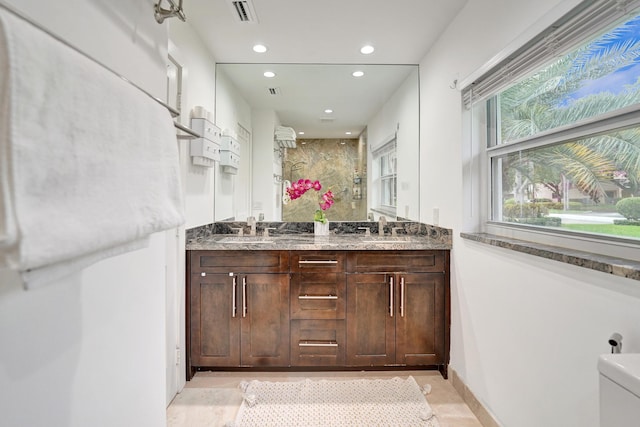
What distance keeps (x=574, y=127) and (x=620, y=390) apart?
1.01m

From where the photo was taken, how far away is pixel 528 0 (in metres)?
1.41

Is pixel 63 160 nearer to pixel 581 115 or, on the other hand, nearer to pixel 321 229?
pixel 581 115

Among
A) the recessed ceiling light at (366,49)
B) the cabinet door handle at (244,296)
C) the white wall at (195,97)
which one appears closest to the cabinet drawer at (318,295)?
the cabinet door handle at (244,296)

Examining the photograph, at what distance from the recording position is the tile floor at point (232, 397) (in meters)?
1.81

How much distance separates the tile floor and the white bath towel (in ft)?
5.30

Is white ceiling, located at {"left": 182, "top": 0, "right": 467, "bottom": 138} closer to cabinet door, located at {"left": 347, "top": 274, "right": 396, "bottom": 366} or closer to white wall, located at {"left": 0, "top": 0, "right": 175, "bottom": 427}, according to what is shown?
white wall, located at {"left": 0, "top": 0, "right": 175, "bottom": 427}

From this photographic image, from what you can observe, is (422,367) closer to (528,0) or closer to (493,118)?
(493,118)

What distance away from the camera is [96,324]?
2.40 ft

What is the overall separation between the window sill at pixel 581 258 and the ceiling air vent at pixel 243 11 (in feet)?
6.22

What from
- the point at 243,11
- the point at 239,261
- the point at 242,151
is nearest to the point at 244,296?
the point at 239,261

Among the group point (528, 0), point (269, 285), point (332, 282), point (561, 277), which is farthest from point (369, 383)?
point (528, 0)

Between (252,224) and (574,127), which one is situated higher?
(574,127)

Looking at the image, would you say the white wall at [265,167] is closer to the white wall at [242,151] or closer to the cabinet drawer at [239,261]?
the white wall at [242,151]

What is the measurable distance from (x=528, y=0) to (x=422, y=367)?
7.30 feet
